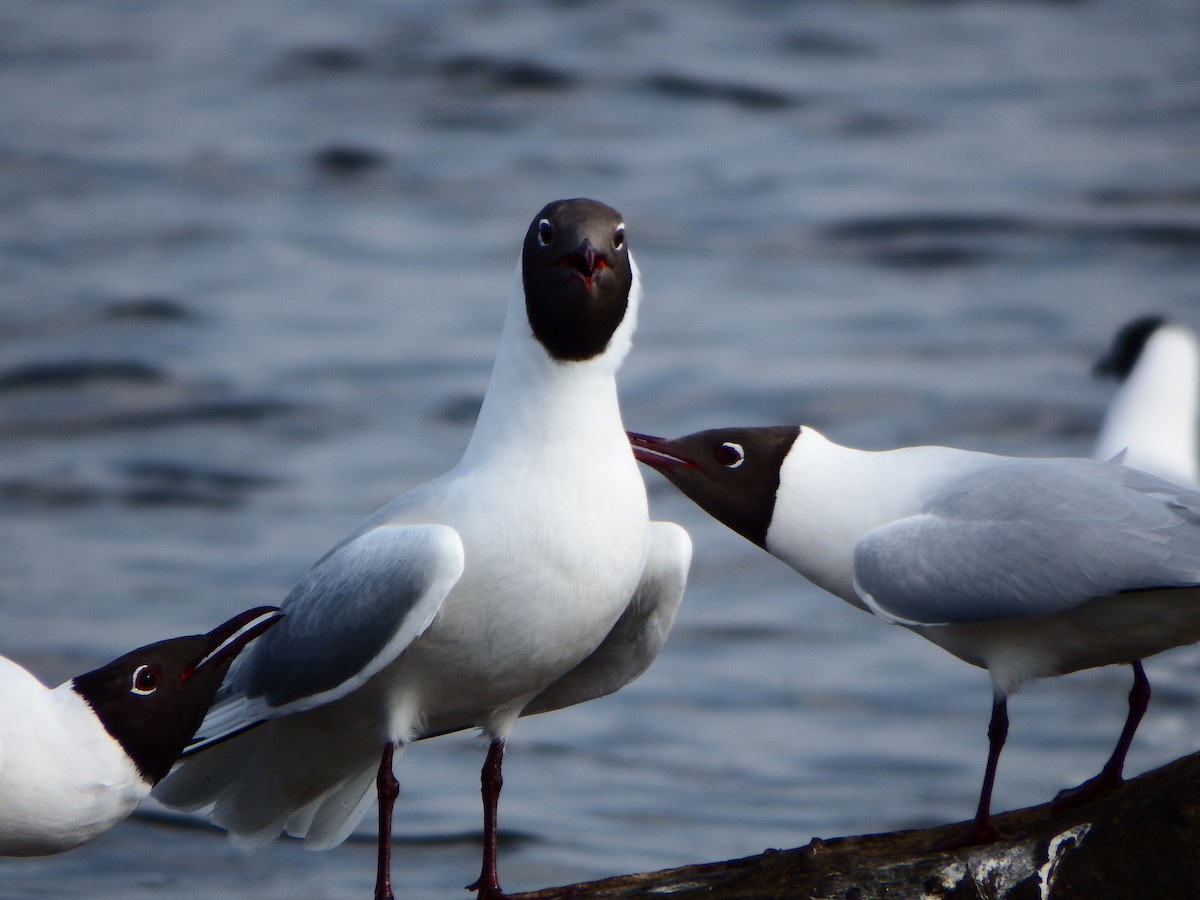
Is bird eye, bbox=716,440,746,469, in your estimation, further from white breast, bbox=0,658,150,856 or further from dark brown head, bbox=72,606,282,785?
white breast, bbox=0,658,150,856

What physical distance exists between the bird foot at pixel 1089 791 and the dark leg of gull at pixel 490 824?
1.50 m

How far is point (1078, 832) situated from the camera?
460 cm

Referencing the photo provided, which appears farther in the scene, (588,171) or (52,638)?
(588,171)

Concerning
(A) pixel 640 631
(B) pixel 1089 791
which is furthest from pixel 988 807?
(A) pixel 640 631

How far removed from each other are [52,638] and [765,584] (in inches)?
197

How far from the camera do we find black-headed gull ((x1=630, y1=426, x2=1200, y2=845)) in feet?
15.6

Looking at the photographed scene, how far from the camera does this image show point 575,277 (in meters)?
4.79

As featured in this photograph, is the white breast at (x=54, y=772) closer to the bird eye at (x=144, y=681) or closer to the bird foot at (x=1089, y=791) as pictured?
the bird eye at (x=144, y=681)

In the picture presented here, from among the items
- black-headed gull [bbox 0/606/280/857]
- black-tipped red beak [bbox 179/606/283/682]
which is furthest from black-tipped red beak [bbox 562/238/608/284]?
black-headed gull [bbox 0/606/280/857]

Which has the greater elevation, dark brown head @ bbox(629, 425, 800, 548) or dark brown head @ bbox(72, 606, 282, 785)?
dark brown head @ bbox(629, 425, 800, 548)

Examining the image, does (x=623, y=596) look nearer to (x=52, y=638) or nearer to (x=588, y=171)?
(x=52, y=638)

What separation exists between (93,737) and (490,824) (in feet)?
3.51

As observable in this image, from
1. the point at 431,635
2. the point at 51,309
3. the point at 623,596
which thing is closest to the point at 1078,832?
the point at 623,596

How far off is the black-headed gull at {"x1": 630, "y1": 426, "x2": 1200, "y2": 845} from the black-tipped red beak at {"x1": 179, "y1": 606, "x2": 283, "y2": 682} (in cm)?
118
